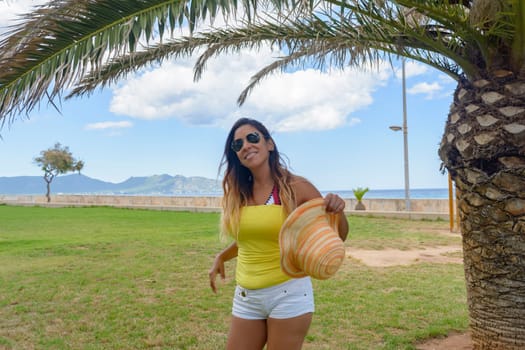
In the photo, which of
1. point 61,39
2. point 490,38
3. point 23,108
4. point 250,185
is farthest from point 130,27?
point 490,38

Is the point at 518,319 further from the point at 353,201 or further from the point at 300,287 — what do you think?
the point at 353,201

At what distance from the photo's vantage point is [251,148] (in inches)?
94.7

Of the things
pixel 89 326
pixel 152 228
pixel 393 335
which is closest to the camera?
pixel 393 335

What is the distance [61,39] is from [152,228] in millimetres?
13123

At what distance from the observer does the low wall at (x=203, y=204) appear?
1777cm

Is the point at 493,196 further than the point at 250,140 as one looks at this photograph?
Yes

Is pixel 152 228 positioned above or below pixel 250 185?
below

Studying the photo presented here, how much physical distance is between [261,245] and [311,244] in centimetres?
34

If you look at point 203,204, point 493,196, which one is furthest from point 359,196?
point 493,196

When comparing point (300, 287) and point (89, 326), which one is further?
point (89, 326)

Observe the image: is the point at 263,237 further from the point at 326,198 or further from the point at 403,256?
→ the point at 403,256

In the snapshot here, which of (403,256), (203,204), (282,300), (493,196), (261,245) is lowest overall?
(403,256)

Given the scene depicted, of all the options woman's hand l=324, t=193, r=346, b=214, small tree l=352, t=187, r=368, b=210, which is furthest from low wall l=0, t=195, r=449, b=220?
woman's hand l=324, t=193, r=346, b=214

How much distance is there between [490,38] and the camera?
343 centimetres
